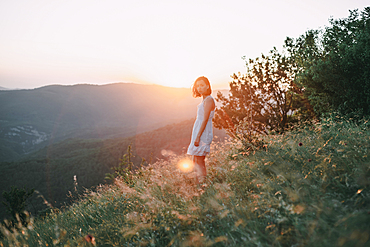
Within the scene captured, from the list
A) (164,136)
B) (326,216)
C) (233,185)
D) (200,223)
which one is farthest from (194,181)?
(164,136)

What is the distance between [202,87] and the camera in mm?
3625

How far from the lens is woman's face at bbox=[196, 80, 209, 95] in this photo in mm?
3617

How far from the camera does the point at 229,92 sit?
12.4 meters

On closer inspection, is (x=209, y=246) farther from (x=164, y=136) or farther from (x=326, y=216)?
(x=164, y=136)

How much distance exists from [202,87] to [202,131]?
83 centimetres

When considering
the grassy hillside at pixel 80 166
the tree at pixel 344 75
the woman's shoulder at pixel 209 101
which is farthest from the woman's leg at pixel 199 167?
the grassy hillside at pixel 80 166

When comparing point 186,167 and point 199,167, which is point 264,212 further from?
point 186,167

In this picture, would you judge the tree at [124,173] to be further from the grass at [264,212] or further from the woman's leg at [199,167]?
the woman's leg at [199,167]

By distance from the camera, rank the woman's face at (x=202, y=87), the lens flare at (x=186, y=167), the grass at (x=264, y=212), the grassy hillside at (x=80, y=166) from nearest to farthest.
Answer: the grass at (x=264, y=212), the woman's face at (x=202, y=87), the lens flare at (x=186, y=167), the grassy hillside at (x=80, y=166)

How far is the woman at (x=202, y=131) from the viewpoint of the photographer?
11.5 feet

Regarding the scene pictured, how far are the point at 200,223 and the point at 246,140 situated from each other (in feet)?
8.25

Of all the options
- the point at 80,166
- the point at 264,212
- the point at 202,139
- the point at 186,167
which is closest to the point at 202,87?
the point at 202,139

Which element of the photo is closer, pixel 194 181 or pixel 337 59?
pixel 194 181

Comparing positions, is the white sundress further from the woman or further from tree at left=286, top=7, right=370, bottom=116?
tree at left=286, top=7, right=370, bottom=116
